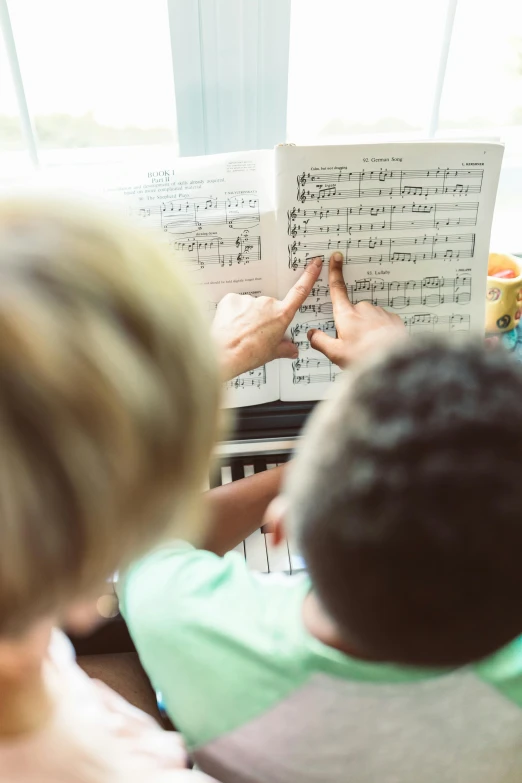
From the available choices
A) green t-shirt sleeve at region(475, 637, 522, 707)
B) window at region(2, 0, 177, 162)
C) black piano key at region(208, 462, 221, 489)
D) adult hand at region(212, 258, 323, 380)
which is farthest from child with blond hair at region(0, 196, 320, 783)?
window at region(2, 0, 177, 162)

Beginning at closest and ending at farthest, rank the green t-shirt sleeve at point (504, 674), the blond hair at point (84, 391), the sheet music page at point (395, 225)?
the blond hair at point (84, 391), the green t-shirt sleeve at point (504, 674), the sheet music page at point (395, 225)

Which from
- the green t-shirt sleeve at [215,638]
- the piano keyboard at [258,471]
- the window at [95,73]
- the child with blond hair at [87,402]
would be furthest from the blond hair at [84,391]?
the window at [95,73]

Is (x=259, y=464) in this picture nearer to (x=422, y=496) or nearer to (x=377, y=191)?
(x=377, y=191)

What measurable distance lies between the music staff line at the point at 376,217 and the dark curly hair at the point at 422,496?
0.49 meters

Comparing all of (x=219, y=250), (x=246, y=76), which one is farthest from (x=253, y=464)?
(x=246, y=76)

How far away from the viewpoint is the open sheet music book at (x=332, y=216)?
816 mm

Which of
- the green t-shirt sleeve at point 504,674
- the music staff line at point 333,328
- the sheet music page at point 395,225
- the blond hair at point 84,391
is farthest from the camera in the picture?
the music staff line at point 333,328

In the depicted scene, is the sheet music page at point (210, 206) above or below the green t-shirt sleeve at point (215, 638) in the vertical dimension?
above

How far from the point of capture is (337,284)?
2.84 feet

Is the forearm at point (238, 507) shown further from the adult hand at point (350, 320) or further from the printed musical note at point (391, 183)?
the printed musical note at point (391, 183)

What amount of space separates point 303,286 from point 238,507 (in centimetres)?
36

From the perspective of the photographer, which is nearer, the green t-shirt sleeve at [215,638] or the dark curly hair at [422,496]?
the dark curly hair at [422,496]

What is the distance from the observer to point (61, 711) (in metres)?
0.53

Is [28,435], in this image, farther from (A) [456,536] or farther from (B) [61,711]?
(B) [61,711]
